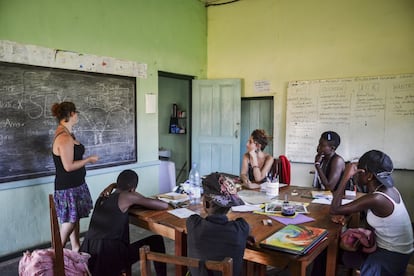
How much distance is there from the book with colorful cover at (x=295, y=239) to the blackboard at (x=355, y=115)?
2.60 m

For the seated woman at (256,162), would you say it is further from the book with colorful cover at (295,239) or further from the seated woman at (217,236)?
the seated woman at (217,236)

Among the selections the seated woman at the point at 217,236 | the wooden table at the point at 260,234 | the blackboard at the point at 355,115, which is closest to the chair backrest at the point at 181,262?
the seated woman at the point at 217,236

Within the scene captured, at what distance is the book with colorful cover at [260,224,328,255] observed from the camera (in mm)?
1587

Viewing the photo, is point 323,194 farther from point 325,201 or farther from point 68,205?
point 68,205

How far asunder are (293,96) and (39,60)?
309 centimetres

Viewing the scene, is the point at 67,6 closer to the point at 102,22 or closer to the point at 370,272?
the point at 102,22

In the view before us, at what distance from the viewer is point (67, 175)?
280cm

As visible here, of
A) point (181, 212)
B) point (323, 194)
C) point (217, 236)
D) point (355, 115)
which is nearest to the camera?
point (217, 236)

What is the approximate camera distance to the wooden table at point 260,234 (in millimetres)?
1570

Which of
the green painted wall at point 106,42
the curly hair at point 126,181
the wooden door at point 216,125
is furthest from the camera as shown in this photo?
the wooden door at point 216,125

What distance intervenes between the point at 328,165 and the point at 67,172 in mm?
2257

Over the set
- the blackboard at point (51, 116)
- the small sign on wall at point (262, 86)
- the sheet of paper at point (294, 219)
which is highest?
the small sign on wall at point (262, 86)

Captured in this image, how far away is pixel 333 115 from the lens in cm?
430

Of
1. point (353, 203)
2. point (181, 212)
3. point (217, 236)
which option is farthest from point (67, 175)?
point (353, 203)
